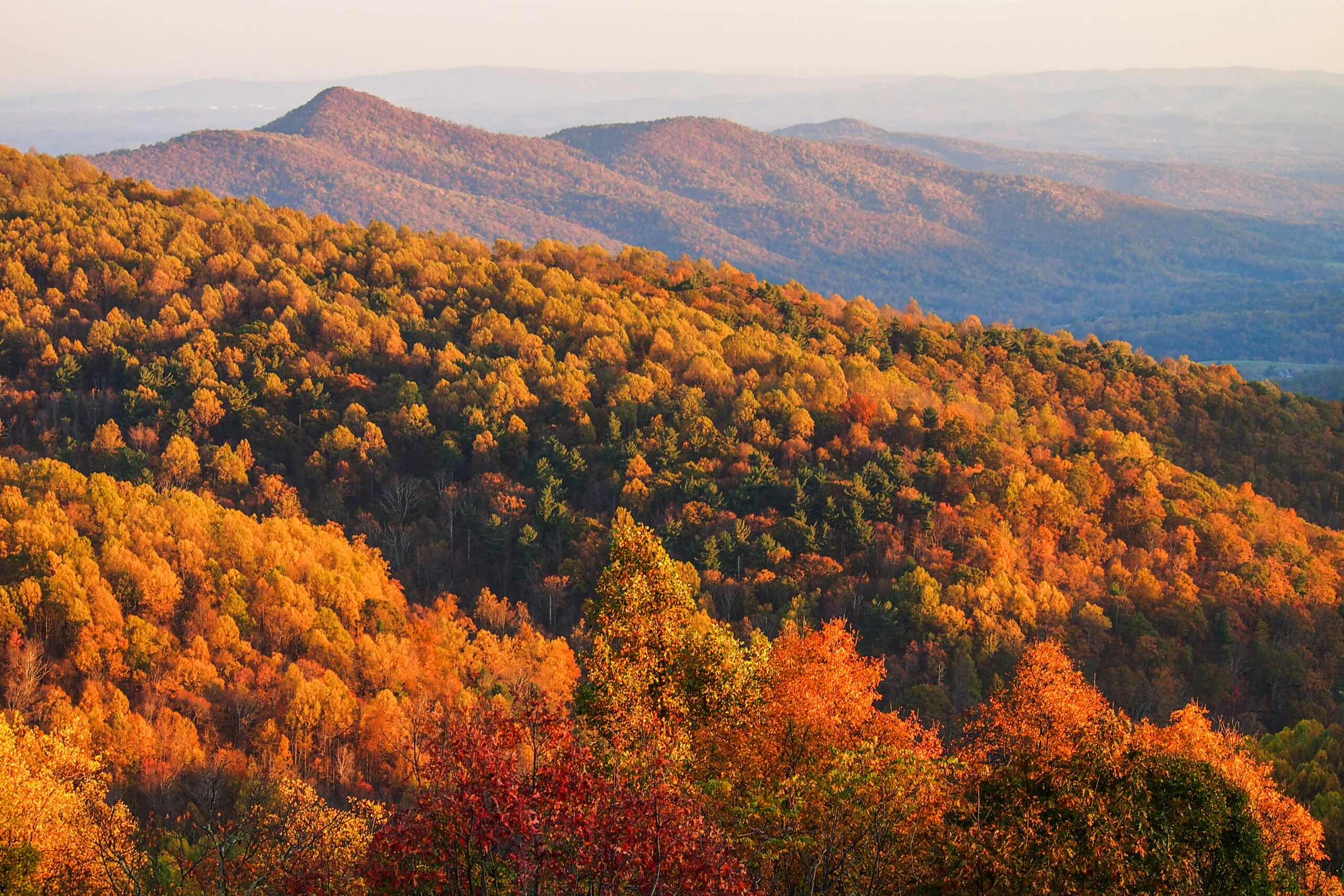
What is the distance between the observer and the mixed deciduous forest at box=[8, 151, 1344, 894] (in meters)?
18.3

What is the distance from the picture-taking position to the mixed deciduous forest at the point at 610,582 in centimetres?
1831

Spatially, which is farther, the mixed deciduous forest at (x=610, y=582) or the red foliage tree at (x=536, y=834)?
the mixed deciduous forest at (x=610, y=582)

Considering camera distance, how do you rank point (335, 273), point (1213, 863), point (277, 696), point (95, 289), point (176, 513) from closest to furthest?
1. point (1213, 863)
2. point (277, 696)
3. point (176, 513)
4. point (95, 289)
5. point (335, 273)

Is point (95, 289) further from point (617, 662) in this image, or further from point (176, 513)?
point (617, 662)


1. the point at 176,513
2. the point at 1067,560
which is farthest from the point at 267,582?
the point at 1067,560

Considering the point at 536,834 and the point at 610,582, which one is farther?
the point at 610,582

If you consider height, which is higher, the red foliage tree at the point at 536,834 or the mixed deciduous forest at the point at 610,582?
the red foliage tree at the point at 536,834

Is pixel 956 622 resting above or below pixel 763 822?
below

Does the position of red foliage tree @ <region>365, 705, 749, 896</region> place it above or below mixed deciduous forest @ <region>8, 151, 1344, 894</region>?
above

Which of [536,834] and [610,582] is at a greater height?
[610,582]

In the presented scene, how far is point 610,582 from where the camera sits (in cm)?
2208

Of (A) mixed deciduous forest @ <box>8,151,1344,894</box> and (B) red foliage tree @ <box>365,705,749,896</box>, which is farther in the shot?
(A) mixed deciduous forest @ <box>8,151,1344,894</box>

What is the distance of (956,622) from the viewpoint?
61.2m

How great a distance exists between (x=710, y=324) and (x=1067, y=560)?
137 ft
